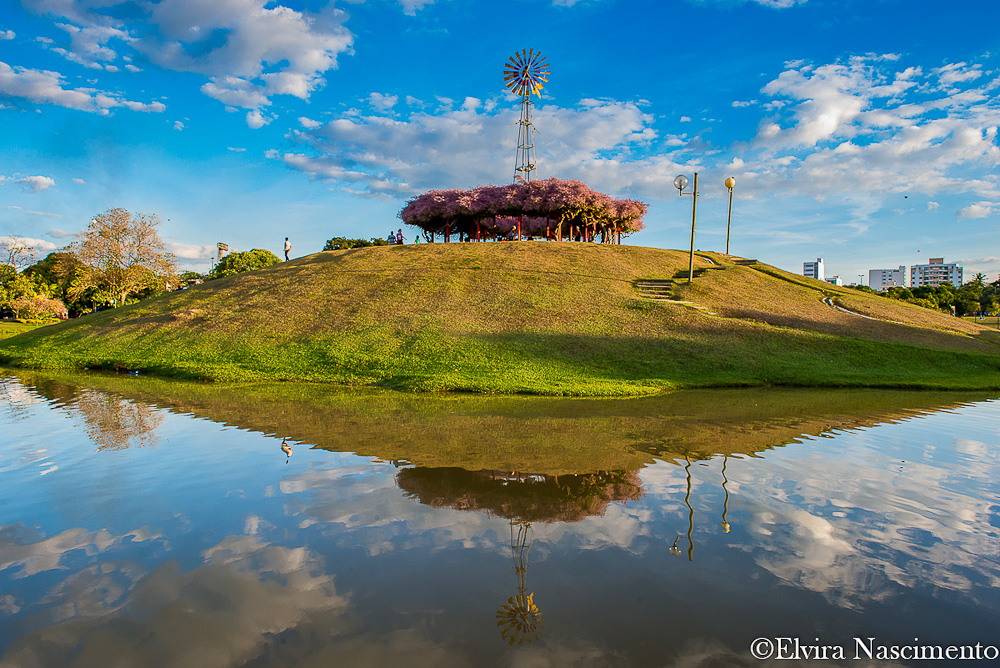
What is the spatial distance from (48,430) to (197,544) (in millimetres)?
9986

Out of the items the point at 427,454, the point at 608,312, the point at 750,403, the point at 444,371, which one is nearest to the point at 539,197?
the point at 608,312

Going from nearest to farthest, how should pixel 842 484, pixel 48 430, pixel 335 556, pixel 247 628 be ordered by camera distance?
1. pixel 247 628
2. pixel 335 556
3. pixel 842 484
4. pixel 48 430

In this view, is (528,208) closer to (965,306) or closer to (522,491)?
(522,491)

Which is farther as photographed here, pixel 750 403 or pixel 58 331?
pixel 58 331

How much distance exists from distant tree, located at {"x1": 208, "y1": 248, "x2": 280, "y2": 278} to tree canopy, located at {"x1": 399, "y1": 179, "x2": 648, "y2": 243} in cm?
5452

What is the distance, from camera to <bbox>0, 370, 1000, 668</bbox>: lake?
16.1 ft

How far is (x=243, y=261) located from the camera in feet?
326

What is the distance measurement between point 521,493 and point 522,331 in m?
20.5

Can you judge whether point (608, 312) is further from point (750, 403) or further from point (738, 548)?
point (738, 548)

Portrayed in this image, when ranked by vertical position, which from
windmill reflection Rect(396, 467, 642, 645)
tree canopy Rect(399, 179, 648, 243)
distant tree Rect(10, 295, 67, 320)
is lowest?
windmill reflection Rect(396, 467, 642, 645)

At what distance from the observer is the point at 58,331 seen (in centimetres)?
3512

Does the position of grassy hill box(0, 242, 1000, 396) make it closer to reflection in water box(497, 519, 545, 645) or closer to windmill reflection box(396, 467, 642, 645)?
windmill reflection box(396, 467, 642, 645)

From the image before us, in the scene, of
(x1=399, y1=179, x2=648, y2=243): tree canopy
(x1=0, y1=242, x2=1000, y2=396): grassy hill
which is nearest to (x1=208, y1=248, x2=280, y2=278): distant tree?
(x1=399, y1=179, x2=648, y2=243): tree canopy

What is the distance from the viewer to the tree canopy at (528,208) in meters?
51.7
